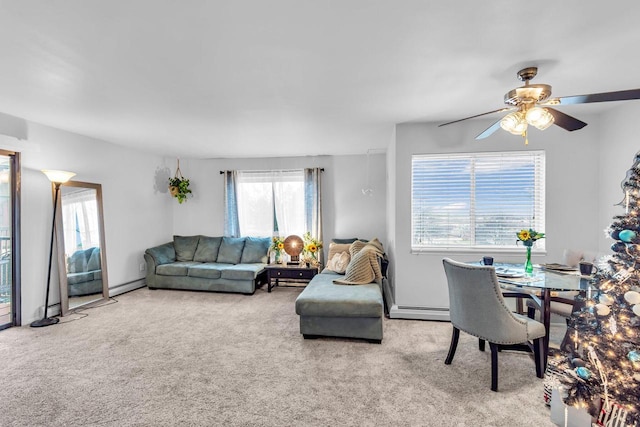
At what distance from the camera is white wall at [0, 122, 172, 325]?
3541 millimetres

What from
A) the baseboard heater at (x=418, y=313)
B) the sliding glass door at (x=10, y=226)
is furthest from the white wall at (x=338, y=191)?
the sliding glass door at (x=10, y=226)

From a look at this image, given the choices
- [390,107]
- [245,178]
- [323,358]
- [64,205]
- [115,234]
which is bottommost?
[323,358]

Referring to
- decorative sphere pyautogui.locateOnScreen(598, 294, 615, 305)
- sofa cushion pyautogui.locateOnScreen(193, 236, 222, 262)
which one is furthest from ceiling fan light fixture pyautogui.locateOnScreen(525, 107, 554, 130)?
sofa cushion pyautogui.locateOnScreen(193, 236, 222, 262)

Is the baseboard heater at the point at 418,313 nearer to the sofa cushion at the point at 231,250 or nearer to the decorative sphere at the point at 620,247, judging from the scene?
the decorative sphere at the point at 620,247

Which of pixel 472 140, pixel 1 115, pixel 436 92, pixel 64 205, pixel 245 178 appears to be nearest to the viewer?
pixel 436 92

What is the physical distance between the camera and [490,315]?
221 centimetres

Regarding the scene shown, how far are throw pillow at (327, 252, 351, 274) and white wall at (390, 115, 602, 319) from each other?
0.81 m

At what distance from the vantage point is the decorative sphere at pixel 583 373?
1624mm

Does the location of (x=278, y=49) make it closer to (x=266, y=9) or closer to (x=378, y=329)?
(x=266, y=9)

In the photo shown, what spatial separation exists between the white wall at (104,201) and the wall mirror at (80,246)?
0.42 feet

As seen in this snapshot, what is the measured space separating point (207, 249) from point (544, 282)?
511 cm

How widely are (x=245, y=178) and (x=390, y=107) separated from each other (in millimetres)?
3629

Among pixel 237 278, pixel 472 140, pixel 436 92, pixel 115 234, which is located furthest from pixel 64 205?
pixel 472 140

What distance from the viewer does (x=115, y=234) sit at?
15.6ft
